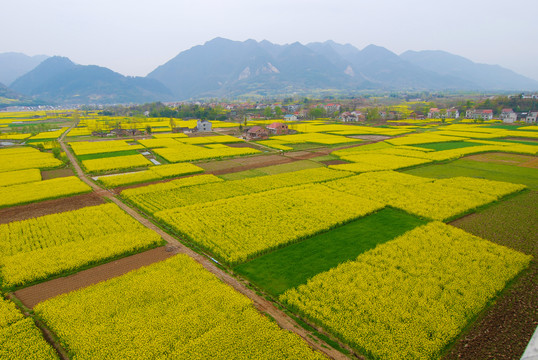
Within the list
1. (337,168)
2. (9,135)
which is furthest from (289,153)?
(9,135)

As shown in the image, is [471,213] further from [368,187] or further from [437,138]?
[437,138]

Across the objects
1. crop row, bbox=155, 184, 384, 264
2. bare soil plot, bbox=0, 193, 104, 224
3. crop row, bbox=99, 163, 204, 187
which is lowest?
crop row, bbox=155, 184, 384, 264

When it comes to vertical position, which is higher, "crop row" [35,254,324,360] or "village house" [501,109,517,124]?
"village house" [501,109,517,124]

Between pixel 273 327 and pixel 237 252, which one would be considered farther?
pixel 237 252

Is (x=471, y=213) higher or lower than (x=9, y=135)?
lower

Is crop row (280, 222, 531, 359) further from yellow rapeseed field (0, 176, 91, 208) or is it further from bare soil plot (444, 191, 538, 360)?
yellow rapeseed field (0, 176, 91, 208)

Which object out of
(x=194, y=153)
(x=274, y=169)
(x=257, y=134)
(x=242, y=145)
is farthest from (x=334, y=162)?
(x=257, y=134)

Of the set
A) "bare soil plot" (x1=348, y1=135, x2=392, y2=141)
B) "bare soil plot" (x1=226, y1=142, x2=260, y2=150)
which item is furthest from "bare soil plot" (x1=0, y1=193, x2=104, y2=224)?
"bare soil plot" (x1=348, y1=135, x2=392, y2=141)
